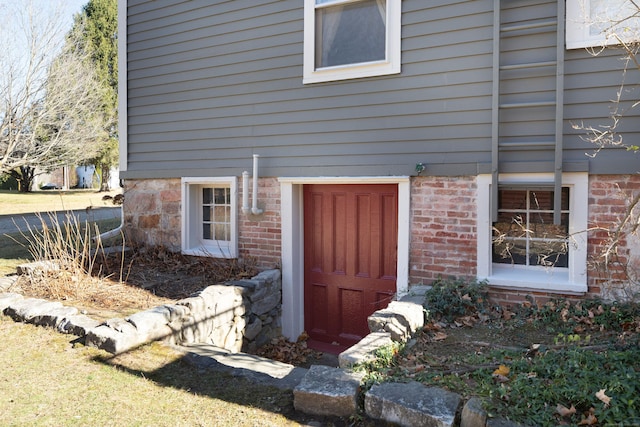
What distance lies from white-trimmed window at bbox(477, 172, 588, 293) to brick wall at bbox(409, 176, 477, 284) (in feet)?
A: 0.36

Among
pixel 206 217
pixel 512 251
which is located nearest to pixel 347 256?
pixel 512 251

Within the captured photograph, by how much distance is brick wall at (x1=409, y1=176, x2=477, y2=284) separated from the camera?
493 cm

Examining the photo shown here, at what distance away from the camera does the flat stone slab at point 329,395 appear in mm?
2938

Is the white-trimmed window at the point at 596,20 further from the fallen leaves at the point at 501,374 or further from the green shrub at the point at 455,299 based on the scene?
the fallen leaves at the point at 501,374

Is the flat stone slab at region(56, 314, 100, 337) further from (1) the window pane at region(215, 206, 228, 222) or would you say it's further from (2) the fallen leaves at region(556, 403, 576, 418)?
(2) the fallen leaves at region(556, 403, 576, 418)

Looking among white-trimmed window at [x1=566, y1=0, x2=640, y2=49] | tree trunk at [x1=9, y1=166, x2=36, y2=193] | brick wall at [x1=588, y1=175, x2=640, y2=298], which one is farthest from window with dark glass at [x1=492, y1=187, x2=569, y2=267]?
tree trunk at [x1=9, y1=166, x2=36, y2=193]

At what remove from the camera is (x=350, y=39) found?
18.3 feet

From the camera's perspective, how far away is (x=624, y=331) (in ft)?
12.7

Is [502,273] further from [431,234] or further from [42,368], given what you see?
[42,368]

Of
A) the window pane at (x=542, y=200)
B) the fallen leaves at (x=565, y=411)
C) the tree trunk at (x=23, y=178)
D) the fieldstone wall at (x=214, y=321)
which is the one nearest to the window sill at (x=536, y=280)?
the window pane at (x=542, y=200)

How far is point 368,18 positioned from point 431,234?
104 inches

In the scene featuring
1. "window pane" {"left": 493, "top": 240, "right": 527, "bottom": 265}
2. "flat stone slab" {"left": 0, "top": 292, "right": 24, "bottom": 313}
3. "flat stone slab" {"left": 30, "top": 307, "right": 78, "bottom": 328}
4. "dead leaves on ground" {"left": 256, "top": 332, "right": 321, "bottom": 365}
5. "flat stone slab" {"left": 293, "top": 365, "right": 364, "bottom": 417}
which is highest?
"window pane" {"left": 493, "top": 240, "right": 527, "bottom": 265}

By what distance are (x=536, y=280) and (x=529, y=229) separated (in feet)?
1.81

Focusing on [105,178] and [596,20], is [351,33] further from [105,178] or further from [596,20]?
[105,178]
